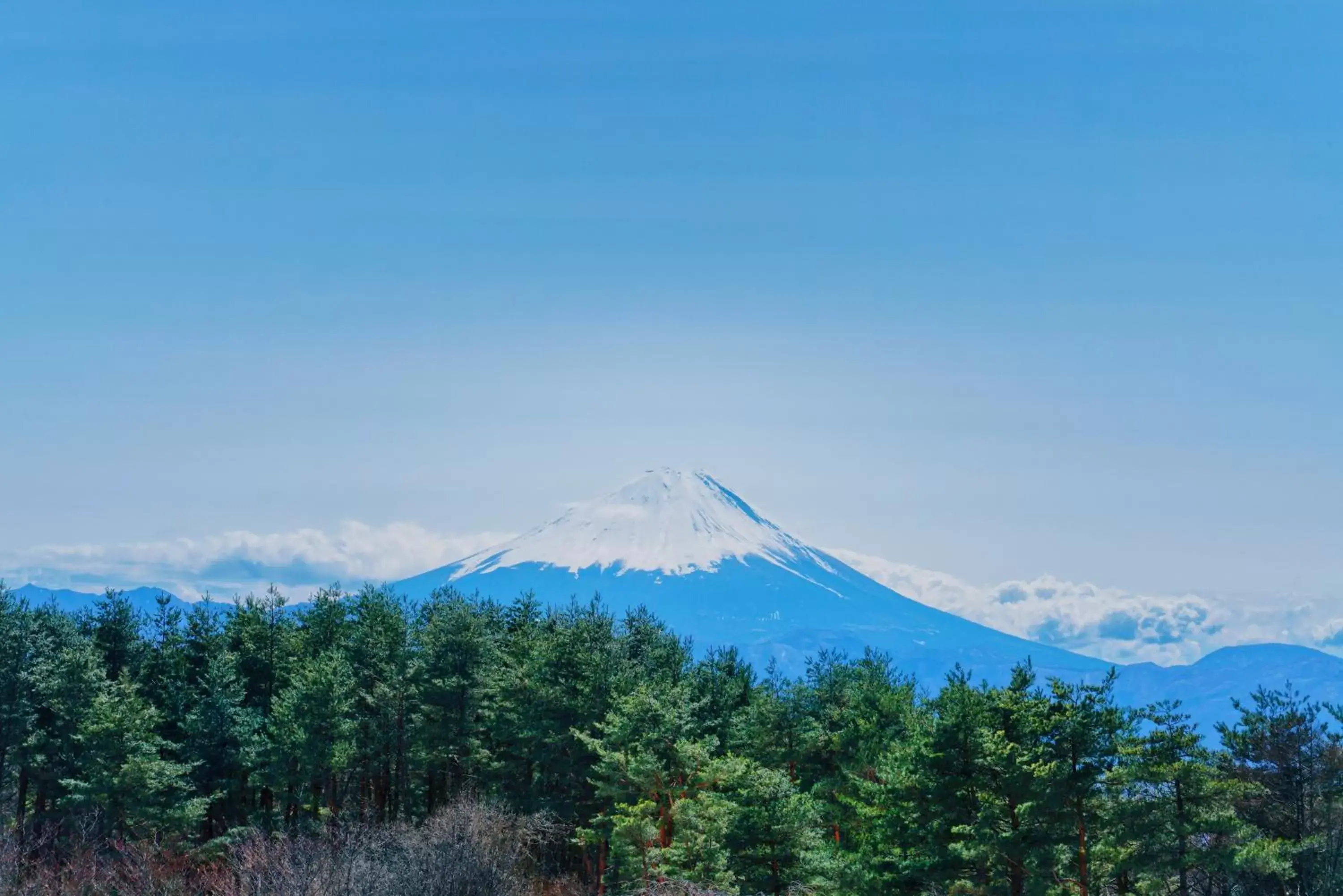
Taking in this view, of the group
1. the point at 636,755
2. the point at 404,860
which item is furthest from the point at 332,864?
the point at 636,755

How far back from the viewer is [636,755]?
3778 centimetres

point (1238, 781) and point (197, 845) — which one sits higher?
point (1238, 781)

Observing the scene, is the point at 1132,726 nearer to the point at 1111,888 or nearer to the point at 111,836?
the point at 1111,888

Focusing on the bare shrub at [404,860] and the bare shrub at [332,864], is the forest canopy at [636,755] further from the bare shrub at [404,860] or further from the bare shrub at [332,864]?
the bare shrub at [404,860]

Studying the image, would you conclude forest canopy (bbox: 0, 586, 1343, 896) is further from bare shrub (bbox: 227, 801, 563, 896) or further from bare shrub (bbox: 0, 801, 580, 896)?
bare shrub (bbox: 227, 801, 563, 896)

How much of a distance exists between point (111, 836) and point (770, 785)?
1195 inches

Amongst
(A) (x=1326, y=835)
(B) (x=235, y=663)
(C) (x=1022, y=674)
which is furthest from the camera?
(B) (x=235, y=663)

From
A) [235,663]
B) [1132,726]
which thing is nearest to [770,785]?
[1132,726]

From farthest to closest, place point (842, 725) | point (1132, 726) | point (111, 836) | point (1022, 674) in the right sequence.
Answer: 1. point (842, 725)
2. point (111, 836)
3. point (1022, 674)
4. point (1132, 726)

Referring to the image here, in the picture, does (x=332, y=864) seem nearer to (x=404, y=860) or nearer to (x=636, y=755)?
(x=404, y=860)

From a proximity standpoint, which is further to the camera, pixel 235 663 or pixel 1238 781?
pixel 235 663

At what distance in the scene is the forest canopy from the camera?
87.6 feet

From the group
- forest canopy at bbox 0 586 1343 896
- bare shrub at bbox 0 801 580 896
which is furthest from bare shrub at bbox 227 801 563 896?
forest canopy at bbox 0 586 1343 896

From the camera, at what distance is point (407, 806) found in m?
48.2
